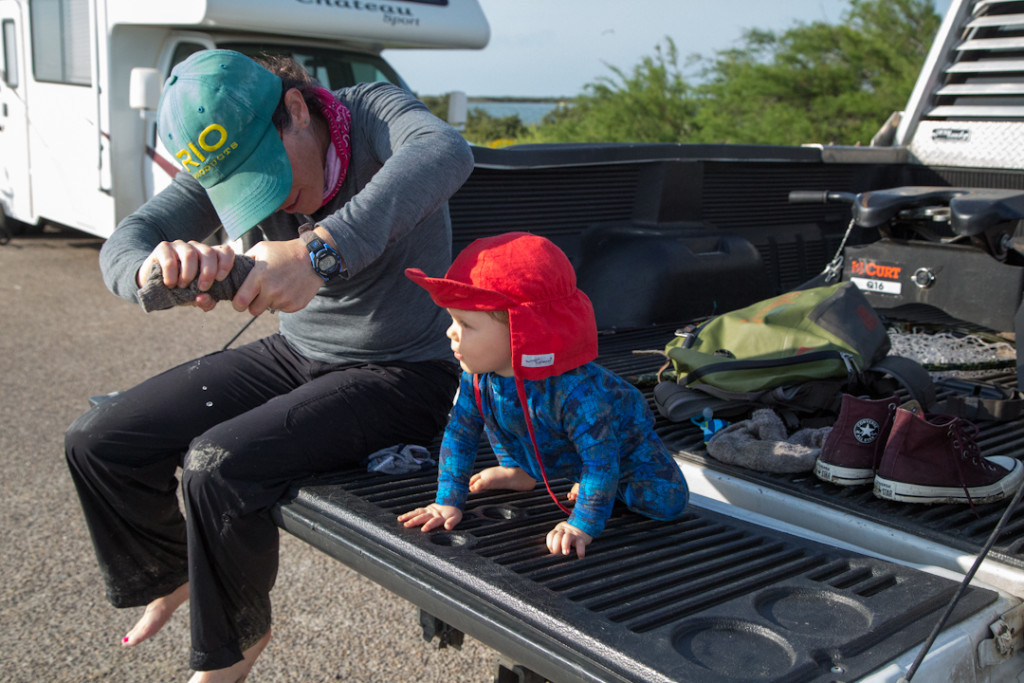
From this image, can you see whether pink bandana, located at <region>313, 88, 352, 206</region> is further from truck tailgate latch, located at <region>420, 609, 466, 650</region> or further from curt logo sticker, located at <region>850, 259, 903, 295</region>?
curt logo sticker, located at <region>850, 259, 903, 295</region>

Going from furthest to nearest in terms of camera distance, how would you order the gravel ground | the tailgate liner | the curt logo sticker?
the curt logo sticker < the gravel ground < the tailgate liner

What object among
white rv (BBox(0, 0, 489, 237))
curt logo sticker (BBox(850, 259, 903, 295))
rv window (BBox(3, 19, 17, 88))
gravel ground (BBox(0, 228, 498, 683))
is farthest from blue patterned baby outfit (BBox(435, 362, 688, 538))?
rv window (BBox(3, 19, 17, 88))

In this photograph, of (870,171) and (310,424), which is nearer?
(310,424)

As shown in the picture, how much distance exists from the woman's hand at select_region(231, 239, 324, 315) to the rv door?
7.46 metres

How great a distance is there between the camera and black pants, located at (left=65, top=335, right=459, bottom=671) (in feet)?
6.36

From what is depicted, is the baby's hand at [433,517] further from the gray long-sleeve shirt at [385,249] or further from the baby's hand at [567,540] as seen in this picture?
the gray long-sleeve shirt at [385,249]

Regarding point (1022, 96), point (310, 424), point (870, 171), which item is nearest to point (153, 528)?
point (310, 424)

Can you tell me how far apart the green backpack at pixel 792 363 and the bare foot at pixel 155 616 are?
132 cm

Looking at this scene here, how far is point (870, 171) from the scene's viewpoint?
14.1ft

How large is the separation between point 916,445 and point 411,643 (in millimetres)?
1407

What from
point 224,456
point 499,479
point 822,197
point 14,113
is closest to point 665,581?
point 499,479

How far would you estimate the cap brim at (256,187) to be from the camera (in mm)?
2057

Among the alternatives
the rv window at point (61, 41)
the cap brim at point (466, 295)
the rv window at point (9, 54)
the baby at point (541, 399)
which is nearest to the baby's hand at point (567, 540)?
the baby at point (541, 399)

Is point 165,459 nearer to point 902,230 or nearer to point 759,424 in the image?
point 759,424
